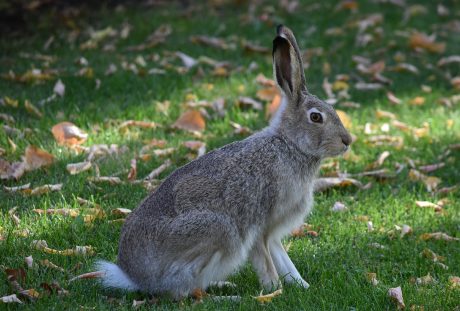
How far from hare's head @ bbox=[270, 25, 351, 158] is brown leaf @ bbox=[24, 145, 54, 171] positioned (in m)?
2.37

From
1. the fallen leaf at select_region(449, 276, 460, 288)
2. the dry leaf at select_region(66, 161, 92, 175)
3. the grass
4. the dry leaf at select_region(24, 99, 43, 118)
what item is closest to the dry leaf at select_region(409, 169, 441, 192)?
the grass

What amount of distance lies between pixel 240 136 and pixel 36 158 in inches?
80.9

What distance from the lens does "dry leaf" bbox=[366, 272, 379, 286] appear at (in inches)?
199

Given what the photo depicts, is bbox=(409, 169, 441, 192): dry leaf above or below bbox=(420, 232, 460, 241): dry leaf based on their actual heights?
below

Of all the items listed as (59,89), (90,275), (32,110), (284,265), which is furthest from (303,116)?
(59,89)

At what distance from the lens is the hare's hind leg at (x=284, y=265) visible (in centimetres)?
507

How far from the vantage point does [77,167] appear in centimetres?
657

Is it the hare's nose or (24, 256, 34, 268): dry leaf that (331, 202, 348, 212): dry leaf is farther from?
(24, 256, 34, 268): dry leaf

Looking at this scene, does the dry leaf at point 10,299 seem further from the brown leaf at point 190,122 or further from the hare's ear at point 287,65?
the brown leaf at point 190,122

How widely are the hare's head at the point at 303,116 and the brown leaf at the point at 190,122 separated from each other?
2538mm

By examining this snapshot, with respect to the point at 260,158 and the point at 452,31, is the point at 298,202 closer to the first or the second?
the point at 260,158

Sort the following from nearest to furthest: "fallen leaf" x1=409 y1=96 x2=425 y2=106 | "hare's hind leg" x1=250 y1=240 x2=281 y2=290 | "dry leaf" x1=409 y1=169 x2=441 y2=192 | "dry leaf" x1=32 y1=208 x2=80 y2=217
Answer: "hare's hind leg" x1=250 y1=240 x2=281 y2=290, "dry leaf" x1=32 y1=208 x2=80 y2=217, "dry leaf" x1=409 y1=169 x2=441 y2=192, "fallen leaf" x1=409 y1=96 x2=425 y2=106

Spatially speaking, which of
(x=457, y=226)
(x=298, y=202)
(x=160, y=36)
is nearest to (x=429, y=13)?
(x=160, y=36)

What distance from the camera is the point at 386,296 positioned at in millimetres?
4770
